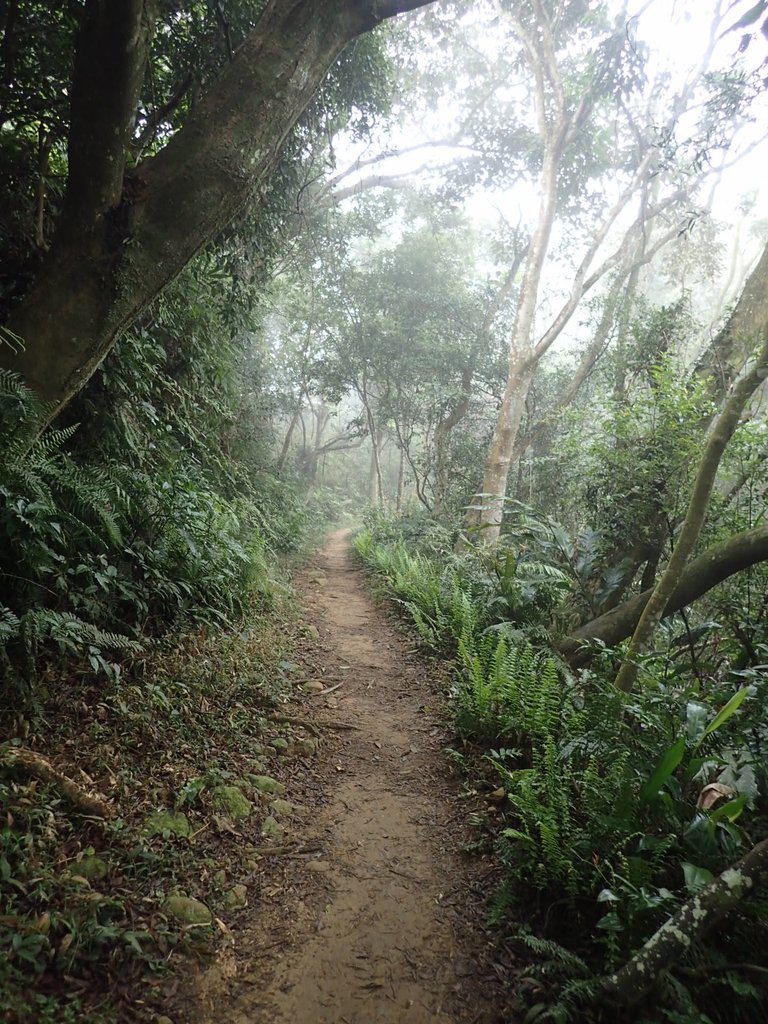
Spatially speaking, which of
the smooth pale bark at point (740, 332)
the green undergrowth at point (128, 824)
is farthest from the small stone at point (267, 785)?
the smooth pale bark at point (740, 332)

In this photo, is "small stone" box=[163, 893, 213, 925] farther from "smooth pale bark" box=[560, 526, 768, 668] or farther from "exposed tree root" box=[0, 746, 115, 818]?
"smooth pale bark" box=[560, 526, 768, 668]

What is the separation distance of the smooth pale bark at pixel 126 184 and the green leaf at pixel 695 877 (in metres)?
4.28

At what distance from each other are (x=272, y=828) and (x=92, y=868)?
3.51 ft

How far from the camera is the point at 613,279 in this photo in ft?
44.1

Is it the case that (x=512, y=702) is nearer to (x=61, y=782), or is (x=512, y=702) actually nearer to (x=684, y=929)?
(x=684, y=929)

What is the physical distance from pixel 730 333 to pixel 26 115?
7.21 metres

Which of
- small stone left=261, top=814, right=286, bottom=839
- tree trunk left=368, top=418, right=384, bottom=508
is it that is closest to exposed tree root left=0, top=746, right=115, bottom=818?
small stone left=261, top=814, right=286, bottom=839

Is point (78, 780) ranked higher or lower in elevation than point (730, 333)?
lower

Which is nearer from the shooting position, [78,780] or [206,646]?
[78,780]

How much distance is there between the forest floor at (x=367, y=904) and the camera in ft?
7.34

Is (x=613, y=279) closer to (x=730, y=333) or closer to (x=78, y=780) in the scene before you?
(x=730, y=333)

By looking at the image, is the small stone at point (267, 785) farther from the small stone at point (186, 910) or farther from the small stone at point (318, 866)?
the small stone at point (186, 910)

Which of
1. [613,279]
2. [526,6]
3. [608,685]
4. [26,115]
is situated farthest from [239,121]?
[613,279]

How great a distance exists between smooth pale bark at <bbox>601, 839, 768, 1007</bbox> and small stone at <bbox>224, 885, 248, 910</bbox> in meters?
1.75
